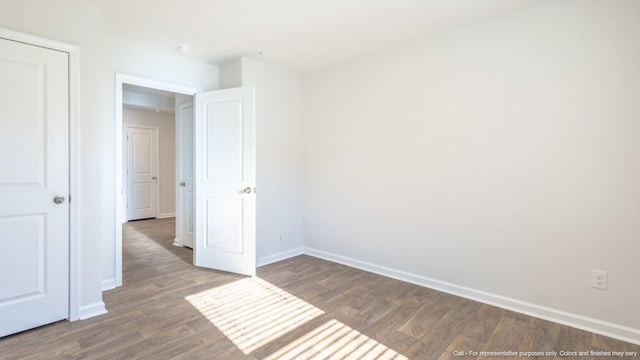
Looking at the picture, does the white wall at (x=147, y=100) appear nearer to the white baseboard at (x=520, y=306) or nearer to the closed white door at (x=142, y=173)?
the closed white door at (x=142, y=173)

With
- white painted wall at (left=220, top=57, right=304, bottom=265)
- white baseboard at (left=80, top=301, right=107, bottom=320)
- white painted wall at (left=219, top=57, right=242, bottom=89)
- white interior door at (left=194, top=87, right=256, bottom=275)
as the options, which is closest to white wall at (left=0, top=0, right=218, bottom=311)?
white baseboard at (left=80, top=301, right=107, bottom=320)

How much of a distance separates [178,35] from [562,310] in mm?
4002

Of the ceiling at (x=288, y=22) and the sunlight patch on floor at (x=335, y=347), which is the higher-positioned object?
the ceiling at (x=288, y=22)

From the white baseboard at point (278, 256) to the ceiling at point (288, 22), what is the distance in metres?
2.39

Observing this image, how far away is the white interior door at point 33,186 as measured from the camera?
84.5 inches

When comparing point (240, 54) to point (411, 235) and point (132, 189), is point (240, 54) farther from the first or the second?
point (132, 189)

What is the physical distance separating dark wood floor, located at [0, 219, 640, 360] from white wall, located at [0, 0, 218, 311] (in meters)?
0.40

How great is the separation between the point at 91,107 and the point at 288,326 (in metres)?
2.26

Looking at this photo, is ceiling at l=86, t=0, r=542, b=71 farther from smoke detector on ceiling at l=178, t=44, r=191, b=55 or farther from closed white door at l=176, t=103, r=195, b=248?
closed white door at l=176, t=103, r=195, b=248

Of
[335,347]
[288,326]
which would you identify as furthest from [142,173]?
[335,347]

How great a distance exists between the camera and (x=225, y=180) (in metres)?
3.54

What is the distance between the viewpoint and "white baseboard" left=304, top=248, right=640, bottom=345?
221 cm

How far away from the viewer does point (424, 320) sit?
96.8 inches

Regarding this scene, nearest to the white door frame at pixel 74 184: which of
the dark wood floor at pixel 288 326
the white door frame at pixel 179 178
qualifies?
the dark wood floor at pixel 288 326
